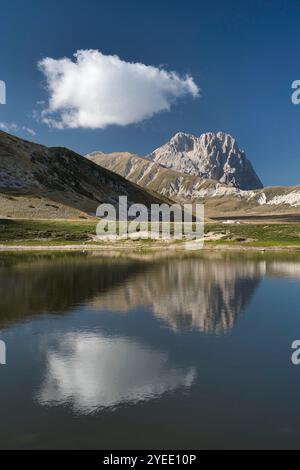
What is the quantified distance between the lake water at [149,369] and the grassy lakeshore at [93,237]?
79.8 metres

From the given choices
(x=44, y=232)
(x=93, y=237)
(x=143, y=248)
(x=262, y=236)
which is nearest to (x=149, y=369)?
(x=143, y=248)

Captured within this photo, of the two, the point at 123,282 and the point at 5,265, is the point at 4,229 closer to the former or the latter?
the point at 5,265

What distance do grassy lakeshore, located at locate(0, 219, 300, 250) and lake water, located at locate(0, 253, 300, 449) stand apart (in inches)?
3141

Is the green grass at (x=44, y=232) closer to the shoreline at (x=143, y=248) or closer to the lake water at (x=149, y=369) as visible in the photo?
the shoreline at (x=143, y=248)

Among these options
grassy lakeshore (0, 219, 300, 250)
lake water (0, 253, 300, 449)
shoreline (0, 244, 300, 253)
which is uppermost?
grassy lakeshore (0, 219, 300, 250)

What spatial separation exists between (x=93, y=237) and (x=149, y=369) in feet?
410

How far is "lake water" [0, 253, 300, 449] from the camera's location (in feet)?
59.0

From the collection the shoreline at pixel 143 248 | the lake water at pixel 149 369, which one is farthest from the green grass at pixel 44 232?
the lake water at pixel 149 369

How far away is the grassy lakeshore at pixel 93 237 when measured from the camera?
13262 centimetres

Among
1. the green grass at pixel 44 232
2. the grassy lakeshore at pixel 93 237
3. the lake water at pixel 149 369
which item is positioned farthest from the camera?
the green grass at pixel 44 232

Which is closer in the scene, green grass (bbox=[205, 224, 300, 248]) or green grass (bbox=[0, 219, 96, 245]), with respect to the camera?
green grass (bbox=[205, 224, 300, 248])

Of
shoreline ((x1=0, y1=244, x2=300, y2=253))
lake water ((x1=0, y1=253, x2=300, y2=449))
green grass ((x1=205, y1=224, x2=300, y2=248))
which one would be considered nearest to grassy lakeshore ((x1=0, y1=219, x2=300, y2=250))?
green grass ((x1=205, y1=224, x2=300, y2=248))

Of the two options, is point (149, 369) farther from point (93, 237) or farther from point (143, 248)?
point (93, 237)

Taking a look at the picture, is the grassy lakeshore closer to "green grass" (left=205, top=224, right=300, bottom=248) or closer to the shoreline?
"green grass" (left=205, top=224, right=300, bottom=248)
